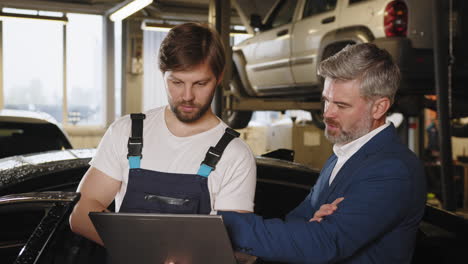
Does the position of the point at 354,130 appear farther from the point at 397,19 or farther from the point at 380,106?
the point at 397,19

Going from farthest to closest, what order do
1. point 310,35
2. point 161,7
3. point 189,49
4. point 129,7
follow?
point 161,7 < point 129,7 < point 310,35 < point 189,49

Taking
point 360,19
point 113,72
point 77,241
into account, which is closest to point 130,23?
point 113,72

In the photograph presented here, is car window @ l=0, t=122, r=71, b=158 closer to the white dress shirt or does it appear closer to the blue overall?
the blue overall

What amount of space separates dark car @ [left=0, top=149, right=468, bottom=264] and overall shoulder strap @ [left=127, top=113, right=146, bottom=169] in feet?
1.00

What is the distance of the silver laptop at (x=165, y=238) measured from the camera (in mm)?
1178

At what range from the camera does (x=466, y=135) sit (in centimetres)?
584

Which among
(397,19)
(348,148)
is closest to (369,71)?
(348,148)

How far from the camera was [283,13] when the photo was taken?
255 inches

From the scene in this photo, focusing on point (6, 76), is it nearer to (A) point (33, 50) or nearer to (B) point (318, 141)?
(A) point (33, 50)

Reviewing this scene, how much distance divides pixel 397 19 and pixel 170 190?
3534mm

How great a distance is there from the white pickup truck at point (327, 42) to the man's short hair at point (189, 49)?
3188 millimetres

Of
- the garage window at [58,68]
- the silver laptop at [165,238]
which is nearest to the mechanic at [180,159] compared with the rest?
the silver laptop at [165,238]

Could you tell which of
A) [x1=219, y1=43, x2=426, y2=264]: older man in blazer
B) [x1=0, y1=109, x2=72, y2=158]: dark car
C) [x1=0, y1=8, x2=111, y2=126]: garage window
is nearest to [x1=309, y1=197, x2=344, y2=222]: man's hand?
[x1=219, y1=43, x2=426, y2=264]: older man in blazer

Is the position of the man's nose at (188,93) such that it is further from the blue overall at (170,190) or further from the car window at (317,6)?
the car window at (317,6)
